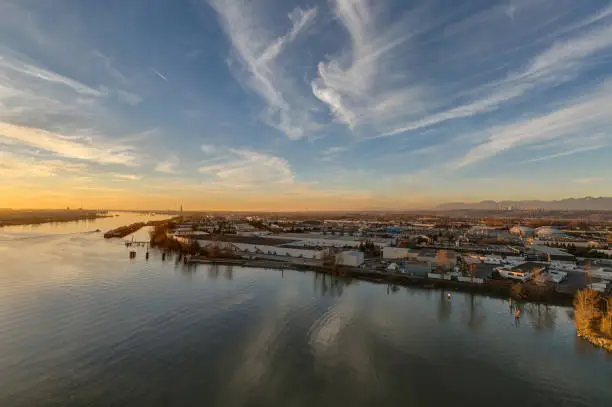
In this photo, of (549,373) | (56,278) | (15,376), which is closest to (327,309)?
(549,373)

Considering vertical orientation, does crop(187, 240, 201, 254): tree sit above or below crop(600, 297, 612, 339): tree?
above

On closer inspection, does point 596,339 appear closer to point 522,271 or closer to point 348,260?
point 522,271

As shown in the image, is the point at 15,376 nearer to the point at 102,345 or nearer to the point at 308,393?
the point at 102,345

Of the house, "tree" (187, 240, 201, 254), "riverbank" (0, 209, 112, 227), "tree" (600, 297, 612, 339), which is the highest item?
"riverbank" (0, 209, 112, 227)

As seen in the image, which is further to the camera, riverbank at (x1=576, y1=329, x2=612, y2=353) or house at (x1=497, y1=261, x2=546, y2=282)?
house at (x1=497, y1=261, x2=546, y2=282)

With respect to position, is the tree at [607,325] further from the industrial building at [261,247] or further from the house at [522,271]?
the industrial building at [261,247]

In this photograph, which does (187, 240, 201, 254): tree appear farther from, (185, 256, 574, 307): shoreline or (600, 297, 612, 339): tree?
(600, 297, 612, 339): tree

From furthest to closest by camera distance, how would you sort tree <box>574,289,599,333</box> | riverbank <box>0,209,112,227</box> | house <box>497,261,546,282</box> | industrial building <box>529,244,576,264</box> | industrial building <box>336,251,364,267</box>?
riverbank <box>0,209,112,227</box> < industrial building <box>529,244,576,264</box> < industrial building <box>336,251,364,267</box> < house <box>497,261,546,282</box> < tree <box>574,289,599,333</box>

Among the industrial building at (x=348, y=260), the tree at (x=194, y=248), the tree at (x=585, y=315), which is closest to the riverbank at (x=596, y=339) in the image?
the tree at (x=585, y=315)

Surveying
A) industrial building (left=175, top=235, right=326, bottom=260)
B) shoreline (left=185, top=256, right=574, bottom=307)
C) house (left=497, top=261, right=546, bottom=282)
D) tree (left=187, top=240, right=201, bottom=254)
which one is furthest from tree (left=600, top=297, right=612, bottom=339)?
tree (left=187, top=240, right=201, bottom=254)
